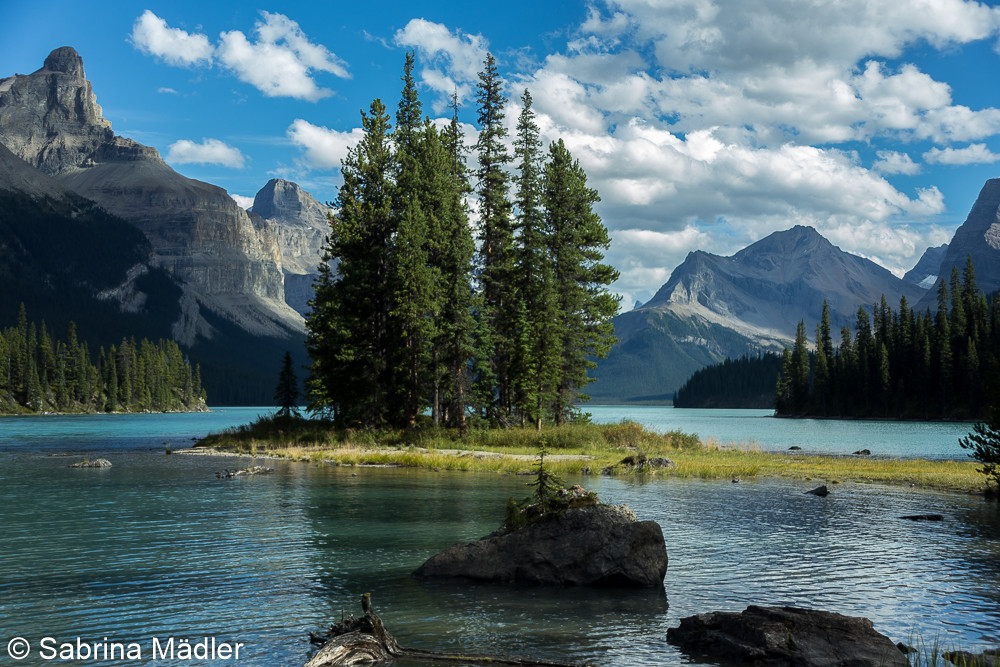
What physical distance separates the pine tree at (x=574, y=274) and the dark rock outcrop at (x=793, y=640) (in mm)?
44577

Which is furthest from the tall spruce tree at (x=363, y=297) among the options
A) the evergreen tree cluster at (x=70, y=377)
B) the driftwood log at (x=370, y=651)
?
the evergreen tree cluster at (x=70, y=377)

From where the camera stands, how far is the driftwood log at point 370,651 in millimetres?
9820

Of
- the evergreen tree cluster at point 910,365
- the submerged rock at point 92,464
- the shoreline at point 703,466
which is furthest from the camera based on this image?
the evergreen tree cluster at point 910,365

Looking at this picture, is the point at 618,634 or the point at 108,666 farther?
the point at 618,634

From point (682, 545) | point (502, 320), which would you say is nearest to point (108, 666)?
point (682, 545)

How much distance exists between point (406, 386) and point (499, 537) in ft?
120

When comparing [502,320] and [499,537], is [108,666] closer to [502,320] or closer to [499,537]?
[499,537]

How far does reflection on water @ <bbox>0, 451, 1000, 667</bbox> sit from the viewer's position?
11945mm

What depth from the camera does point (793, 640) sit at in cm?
1027

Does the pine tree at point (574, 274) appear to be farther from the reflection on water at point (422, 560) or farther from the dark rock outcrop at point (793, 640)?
the dark rock outcrop at point (793, 640)

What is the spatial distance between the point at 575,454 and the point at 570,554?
30.7 metres

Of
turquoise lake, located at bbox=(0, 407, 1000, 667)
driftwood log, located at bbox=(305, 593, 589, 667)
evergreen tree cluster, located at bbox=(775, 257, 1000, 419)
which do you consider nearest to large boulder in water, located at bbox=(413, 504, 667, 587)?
turquoise lake, located at bbox=(0, 407, 1000, 667)

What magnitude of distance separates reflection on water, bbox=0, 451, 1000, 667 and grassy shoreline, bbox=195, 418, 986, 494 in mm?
7333

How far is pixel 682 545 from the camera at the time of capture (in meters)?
19.2
